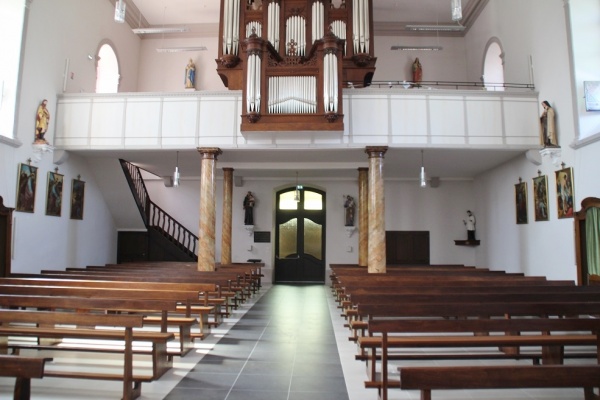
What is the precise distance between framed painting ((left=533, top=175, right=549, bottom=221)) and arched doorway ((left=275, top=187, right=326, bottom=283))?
7.49 metres

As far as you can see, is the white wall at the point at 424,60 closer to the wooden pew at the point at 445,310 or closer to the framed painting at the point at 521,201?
the framed painting at the point at 521,201

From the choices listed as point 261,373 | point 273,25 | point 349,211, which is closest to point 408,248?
→ point 349,211

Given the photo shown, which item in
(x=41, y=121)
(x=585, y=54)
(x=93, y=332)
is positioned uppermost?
(x=585, y=54)

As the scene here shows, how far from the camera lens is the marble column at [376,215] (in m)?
10.2

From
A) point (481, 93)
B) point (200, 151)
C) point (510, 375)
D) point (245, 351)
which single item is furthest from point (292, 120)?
point (510, 375)

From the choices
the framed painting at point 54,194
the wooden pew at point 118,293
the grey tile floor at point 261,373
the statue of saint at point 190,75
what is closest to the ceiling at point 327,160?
the framed painting at point 54,194

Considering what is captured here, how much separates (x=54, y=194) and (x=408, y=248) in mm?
10962

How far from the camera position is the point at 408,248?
50.8 feet

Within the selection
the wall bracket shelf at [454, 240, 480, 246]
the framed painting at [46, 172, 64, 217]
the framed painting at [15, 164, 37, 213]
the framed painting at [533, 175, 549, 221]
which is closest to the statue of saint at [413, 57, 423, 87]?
the wall bracket shelf at [454, 240, 480, 246]

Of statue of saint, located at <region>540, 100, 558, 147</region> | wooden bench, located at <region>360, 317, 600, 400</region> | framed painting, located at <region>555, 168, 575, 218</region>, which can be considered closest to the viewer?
wooden bench, located at <region>360, 317, 600, 400</region>

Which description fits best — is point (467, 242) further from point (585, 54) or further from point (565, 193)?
point (585, 54)

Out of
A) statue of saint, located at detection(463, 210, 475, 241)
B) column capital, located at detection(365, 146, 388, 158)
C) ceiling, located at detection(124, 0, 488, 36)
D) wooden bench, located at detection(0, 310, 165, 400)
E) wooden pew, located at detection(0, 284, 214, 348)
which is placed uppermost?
ceiling, located at detection(124, 0, 488, 36)

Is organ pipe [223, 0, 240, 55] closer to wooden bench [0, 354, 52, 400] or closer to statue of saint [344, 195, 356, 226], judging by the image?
statue of saint [344, 195, 356, 226]

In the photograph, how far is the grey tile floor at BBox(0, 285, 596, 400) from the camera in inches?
156
